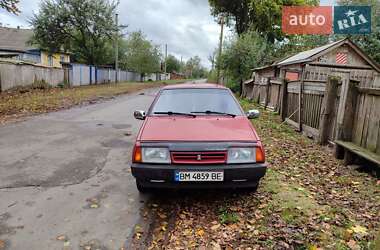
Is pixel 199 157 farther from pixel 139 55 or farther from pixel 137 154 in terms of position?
pixel 139 55

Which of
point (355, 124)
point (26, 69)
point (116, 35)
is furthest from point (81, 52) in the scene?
point (355, 124)

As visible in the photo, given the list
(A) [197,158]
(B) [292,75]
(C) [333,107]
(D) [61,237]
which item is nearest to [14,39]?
(B) [292,75]

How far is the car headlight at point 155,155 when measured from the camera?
3.93m

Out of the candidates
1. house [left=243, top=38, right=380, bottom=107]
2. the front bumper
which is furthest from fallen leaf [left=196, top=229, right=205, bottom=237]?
house [left=243, top=38, right=380, bottom=107]

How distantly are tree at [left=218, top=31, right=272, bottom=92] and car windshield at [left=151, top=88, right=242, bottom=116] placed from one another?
18.8m

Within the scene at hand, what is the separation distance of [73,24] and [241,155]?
34.5m

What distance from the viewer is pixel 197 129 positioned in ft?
14.0

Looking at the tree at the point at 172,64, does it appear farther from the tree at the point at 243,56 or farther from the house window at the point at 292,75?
the house window at the point at 292,75

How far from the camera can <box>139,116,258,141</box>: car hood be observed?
4.05 m

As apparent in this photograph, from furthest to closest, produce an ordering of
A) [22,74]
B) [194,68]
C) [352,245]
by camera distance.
Result: [194,68] → [22,74] → [352,245]

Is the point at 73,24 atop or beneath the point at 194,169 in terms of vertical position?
atop

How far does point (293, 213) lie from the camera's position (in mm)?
3959

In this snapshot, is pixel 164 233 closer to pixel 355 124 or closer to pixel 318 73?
pixel 355 124

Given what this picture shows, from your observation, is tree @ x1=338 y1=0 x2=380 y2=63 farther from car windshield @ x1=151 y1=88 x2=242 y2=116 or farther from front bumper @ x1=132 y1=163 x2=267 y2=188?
front bumper @ x1=132 y1=163 x2=267 y2=188
